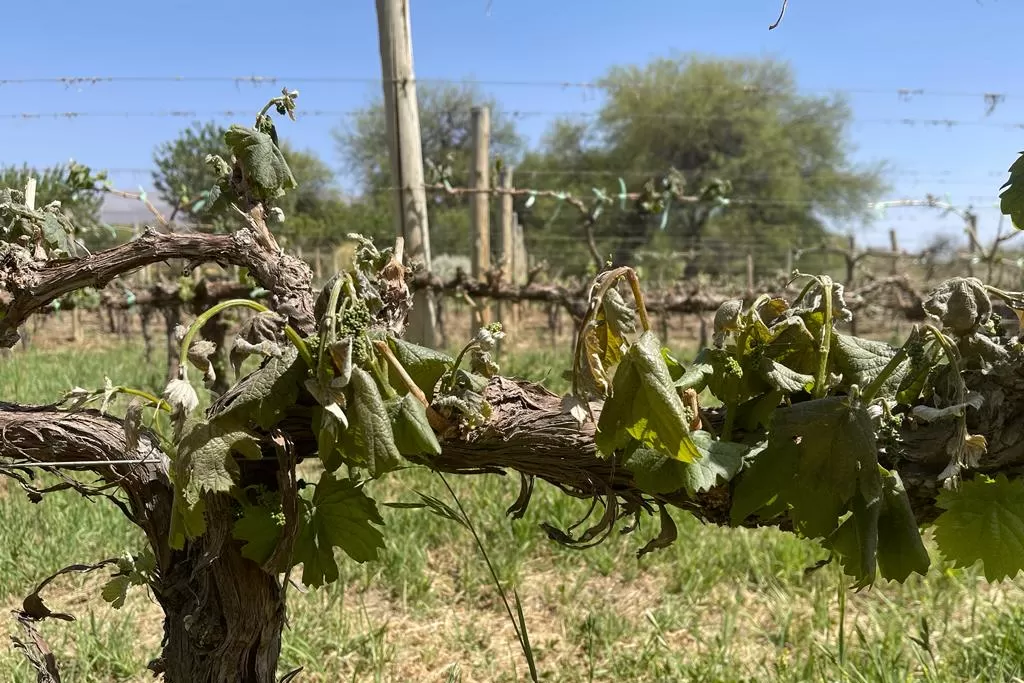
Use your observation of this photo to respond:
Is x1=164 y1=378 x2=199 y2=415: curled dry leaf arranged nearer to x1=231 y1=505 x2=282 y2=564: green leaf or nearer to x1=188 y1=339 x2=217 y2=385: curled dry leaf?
x1=188 y1=339 x2=217 y2=385: curled dry leaf

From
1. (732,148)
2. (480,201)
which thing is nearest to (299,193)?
(480,201)

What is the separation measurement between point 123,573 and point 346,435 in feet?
2.02

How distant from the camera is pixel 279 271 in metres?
1.15

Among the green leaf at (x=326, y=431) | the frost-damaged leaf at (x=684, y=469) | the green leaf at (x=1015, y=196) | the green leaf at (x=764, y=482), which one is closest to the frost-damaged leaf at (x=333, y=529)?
the green leaf at (x=326, y=431)

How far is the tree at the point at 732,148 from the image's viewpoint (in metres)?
25.6

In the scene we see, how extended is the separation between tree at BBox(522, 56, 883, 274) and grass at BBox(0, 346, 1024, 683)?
72.6 feet

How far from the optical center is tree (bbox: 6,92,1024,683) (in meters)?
0.88

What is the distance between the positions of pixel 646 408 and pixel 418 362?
31 centimetres

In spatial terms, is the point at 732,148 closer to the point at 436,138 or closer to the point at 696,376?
the point at 436,138

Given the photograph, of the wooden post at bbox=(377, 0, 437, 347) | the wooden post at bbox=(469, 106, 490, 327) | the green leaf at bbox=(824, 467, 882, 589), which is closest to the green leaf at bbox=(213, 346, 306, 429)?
the green leaf at bbox=(824, 467, 882, 589)

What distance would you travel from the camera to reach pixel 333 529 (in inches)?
46.8

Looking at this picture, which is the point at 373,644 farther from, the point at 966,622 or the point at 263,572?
the point at 966,622

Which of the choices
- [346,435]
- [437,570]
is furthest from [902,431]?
[437,570]

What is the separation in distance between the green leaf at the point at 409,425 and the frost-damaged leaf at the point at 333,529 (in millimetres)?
287
